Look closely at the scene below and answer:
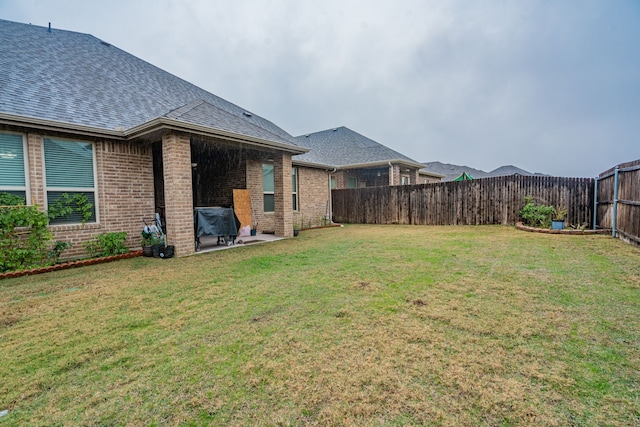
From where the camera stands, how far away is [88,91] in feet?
24.4

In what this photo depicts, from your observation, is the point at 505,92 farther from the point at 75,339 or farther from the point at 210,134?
the point at 75,339

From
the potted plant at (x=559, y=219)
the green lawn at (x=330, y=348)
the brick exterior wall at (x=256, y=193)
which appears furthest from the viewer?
the brick exterior wall at (x=256, y=193)

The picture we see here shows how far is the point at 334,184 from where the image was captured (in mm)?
18094

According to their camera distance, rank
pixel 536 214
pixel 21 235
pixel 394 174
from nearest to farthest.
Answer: pixel 21 235, pixel 536 214, pixel 394 174

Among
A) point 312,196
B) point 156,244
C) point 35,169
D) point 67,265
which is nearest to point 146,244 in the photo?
point 156,244

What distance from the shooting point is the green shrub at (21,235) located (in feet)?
16.6

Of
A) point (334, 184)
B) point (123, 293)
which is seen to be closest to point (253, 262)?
point (123, 293)

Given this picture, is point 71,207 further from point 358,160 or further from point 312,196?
point 358,160

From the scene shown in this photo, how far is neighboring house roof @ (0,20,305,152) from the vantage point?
19.6 feet

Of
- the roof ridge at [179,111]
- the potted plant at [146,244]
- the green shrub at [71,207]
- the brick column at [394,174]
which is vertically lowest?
the potted plant at [146,244]

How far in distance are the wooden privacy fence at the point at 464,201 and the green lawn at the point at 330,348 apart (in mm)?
6202

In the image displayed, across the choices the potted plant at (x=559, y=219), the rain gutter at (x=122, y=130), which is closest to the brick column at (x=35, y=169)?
the rain gutter at (x=122, y=130)

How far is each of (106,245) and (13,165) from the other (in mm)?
2158

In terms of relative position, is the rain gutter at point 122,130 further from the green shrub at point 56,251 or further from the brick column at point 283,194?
the green shrub at point 56,251
